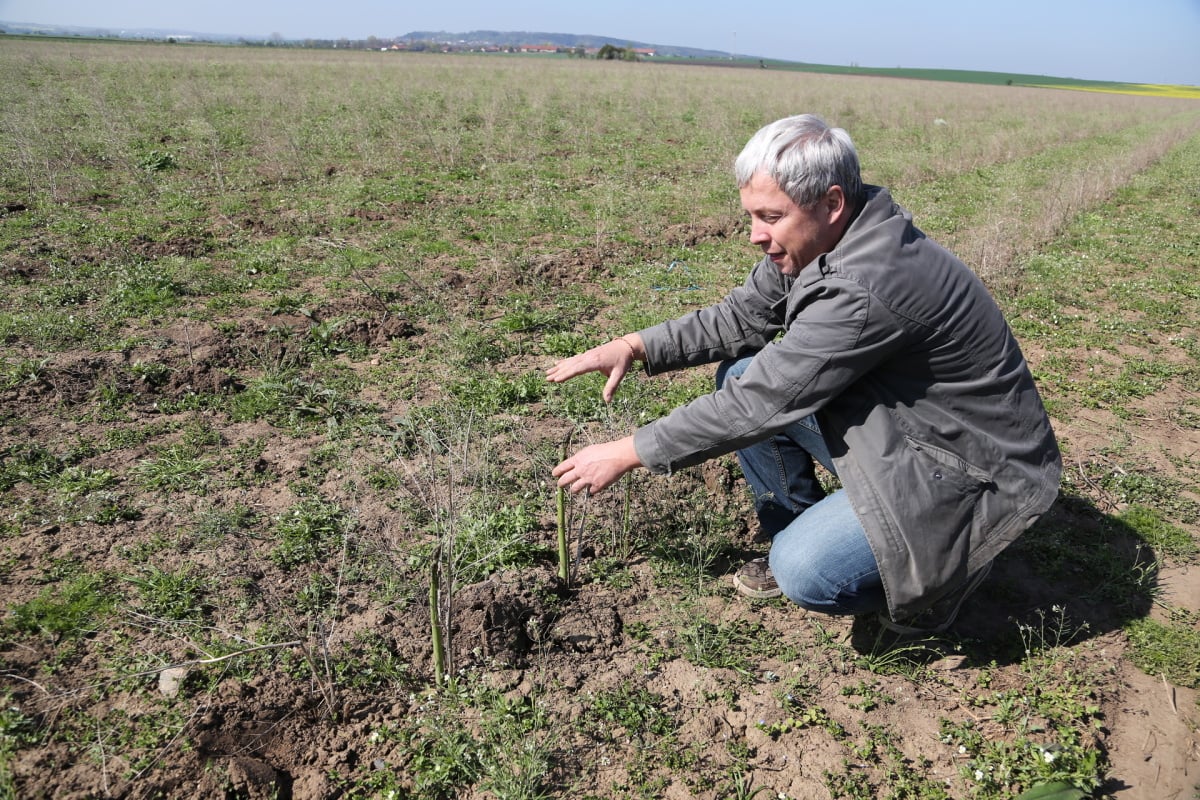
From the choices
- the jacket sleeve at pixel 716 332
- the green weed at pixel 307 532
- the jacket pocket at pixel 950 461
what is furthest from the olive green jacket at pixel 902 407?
the green weed at pixel 307 532

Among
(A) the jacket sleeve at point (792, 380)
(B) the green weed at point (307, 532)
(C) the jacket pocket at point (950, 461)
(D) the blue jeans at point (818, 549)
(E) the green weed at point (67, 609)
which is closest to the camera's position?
(A) the jacket sleeve at point (792, 380)

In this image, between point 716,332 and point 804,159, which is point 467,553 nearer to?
point 716,332

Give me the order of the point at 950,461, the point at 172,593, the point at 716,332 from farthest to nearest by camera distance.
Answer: the point at 716,332, the point at 172,593, the point at 950,461

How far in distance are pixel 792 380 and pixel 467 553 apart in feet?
4.76

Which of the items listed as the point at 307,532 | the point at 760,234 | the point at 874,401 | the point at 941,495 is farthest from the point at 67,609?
the point at 941,495

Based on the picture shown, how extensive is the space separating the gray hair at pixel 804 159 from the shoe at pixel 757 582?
4.53 feet

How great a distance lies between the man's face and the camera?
2.08 metres

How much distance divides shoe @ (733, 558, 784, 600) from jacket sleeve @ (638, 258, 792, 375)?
798mm

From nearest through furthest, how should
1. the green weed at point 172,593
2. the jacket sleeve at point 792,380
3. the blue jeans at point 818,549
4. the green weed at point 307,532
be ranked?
the jacket sleeve at point 792,380 → the blue jeans at point 818,549 → the green weed at point 172,593 → the green weed at point 307,532

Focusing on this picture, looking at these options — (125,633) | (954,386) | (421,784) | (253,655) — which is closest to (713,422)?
(954,386)

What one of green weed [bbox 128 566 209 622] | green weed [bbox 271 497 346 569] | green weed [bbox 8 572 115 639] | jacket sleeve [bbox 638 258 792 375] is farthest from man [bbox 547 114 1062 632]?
green weed [bbox 8 572 115 639]

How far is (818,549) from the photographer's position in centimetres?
224

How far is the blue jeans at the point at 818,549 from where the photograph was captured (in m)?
2.21

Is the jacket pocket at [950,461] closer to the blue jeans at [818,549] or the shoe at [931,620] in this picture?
the blue jeans at [818,549]
